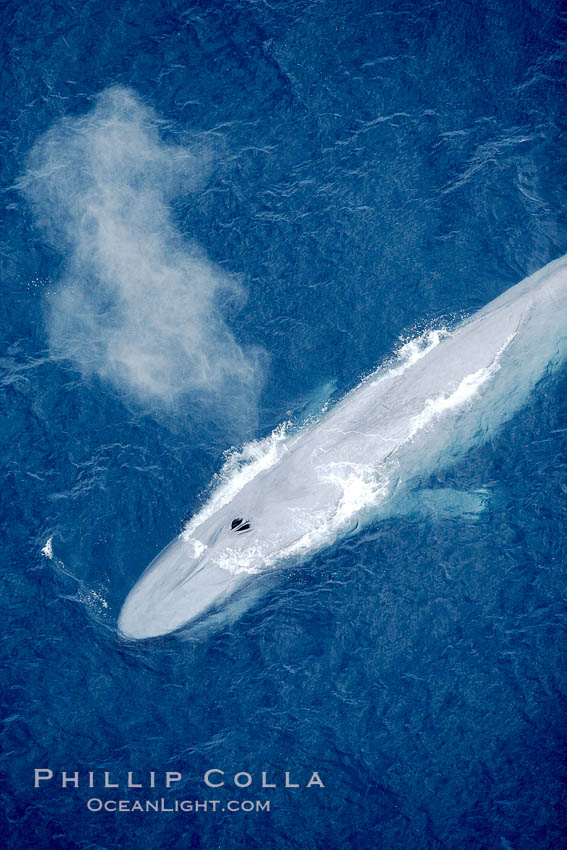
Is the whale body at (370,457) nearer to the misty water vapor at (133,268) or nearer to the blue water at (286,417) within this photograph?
the blue water at (286,417)

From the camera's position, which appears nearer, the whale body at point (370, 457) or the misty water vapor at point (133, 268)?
the whale body at point (370, 457)

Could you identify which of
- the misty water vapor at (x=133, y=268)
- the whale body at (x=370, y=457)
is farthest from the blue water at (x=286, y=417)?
the whale body at (x=370, y=457)

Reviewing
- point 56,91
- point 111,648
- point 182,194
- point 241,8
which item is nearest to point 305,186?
point 182,194

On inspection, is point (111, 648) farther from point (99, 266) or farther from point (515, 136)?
point (515, 136)

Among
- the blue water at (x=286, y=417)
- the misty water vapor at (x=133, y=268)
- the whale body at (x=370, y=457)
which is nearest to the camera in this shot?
the blue water at (x=286, y=417)

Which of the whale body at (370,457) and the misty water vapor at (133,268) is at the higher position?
the misty water vapor at (133,268)

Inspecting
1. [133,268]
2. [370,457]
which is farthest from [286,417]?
[133,268]
